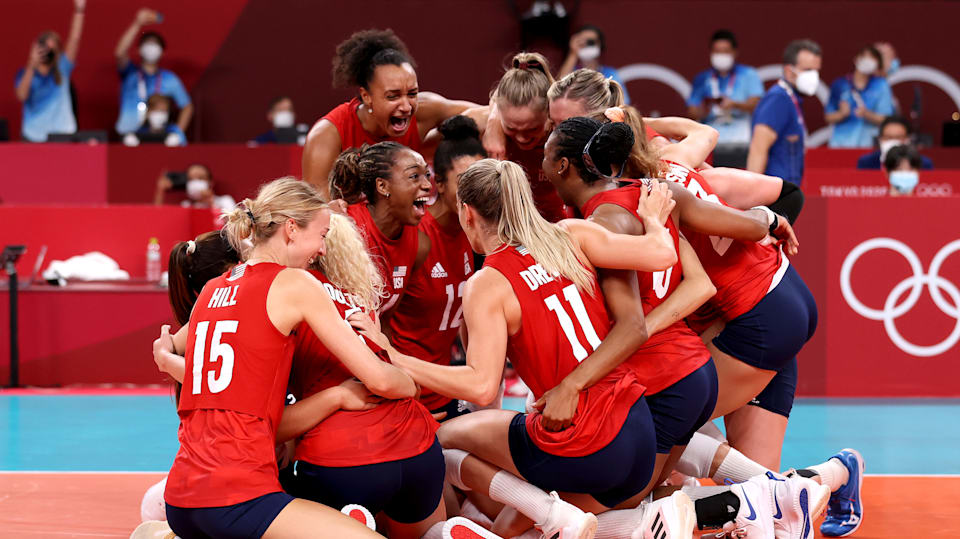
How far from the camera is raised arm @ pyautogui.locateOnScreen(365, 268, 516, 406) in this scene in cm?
361

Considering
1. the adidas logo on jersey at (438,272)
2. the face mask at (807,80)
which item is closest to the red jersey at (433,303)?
the adidas logo on jersey at (438,272)

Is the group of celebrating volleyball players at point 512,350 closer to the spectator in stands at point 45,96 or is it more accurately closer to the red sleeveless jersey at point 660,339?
the red sleeveless jersey at point 660,339

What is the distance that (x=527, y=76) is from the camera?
4.70 metres

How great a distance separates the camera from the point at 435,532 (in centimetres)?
377

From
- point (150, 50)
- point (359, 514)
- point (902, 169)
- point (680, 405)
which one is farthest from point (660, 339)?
point (150, 50)

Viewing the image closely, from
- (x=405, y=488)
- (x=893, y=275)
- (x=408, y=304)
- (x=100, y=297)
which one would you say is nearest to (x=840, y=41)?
(x=893, y=275)

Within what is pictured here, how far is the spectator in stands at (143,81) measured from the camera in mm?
11727

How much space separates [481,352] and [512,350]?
243 millimetres

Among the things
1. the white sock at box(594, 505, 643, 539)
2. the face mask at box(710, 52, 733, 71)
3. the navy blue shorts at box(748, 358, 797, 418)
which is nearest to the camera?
the white sock at box(594, 505, 643, 539)

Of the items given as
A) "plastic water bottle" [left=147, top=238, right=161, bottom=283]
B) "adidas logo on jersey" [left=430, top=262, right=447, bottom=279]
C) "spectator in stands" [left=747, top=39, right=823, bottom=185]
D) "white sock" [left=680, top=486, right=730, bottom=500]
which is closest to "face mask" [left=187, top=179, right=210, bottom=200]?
"plastic water bottle" [left=147, top=238, right=161, bottom=283]

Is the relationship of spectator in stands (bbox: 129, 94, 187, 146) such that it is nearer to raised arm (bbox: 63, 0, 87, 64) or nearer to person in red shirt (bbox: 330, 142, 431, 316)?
raised arm (bbox: 63, 0, 87, 64)

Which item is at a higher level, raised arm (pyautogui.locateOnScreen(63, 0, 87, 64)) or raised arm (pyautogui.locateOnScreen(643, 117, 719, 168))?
raised arm (pyautogui.locateOnScreen(63, 0, 87, 64))

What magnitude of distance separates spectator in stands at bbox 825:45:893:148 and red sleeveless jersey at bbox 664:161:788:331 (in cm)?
812

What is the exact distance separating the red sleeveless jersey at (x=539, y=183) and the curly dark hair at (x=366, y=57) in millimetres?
694
